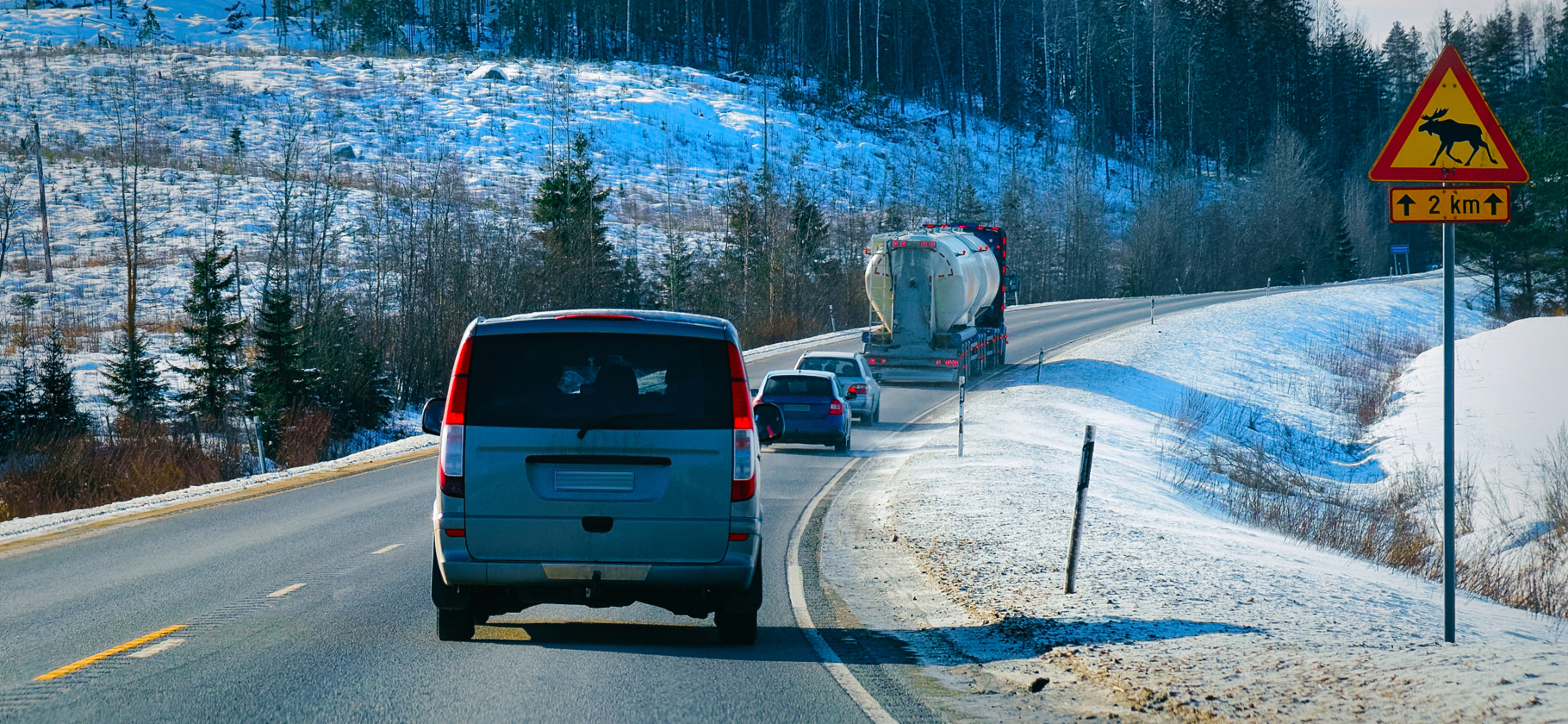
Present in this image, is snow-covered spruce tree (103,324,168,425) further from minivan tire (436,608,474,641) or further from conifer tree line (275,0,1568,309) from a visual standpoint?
conifer tree line (275,0,1568,309)

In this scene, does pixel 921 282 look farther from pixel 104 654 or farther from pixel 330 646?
pixel 104 654

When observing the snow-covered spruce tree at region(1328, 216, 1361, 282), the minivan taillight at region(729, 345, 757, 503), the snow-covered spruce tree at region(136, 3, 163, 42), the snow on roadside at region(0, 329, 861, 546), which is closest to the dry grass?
the snow on roadside at region(0, 329, 861, 546)

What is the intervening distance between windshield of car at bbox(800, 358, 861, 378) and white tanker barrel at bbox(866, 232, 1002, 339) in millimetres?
6004

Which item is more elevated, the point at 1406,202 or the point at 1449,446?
the point at 1406,202

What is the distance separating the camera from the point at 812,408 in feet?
71.6

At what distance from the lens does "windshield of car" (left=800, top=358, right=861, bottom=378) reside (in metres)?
26.0

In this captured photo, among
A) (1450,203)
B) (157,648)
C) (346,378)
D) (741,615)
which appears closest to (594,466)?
(741,615)

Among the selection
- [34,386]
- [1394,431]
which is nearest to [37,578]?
[34,386]

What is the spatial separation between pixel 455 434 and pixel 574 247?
40681 millimetres

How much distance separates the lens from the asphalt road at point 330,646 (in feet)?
20.2

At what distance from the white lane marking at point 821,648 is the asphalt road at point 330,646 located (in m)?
0.07

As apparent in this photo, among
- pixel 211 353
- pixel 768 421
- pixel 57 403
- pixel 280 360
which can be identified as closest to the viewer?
pixel 768 421

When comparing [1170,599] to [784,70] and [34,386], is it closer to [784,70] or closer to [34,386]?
[34,386]

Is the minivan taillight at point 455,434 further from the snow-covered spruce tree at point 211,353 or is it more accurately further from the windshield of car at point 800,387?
the snow-covered spruce tree at point 211,353
